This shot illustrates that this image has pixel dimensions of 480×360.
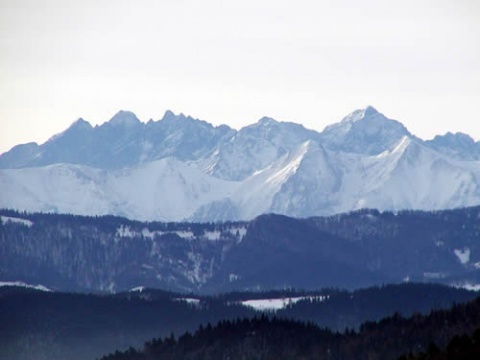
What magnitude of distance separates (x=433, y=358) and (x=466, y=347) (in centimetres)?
377

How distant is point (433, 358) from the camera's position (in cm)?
19675

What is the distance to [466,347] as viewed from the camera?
197 meters
